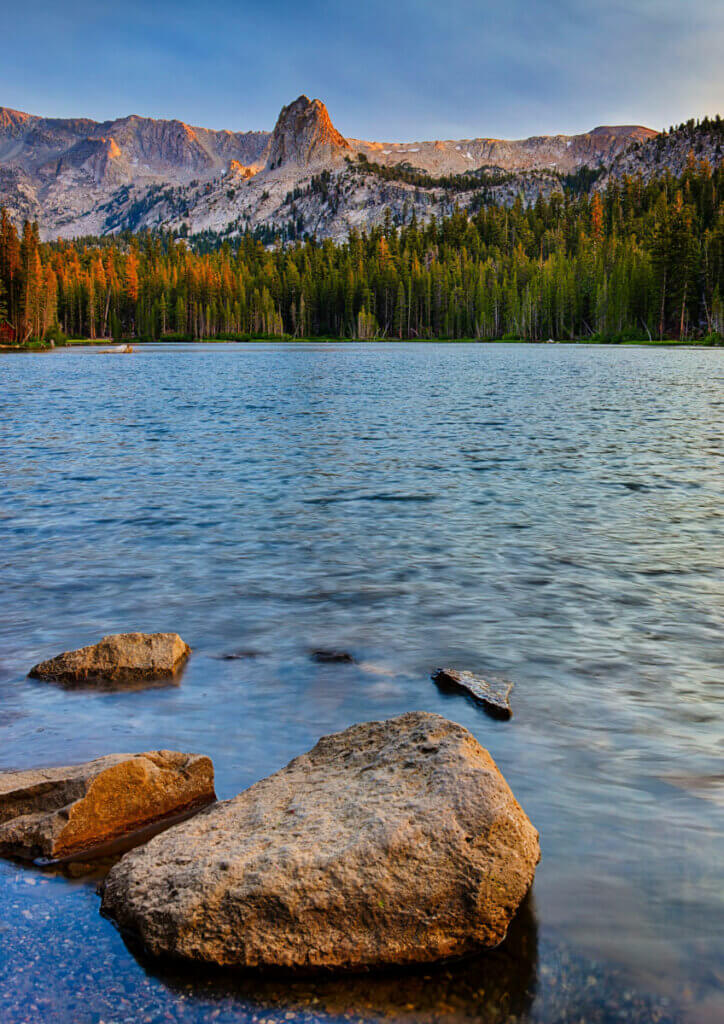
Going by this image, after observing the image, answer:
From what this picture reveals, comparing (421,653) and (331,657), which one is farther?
(421,653)

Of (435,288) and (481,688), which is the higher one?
(435,288)

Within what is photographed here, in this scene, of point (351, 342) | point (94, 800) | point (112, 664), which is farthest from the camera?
point (351, 342)

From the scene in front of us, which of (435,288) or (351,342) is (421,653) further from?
(435,288)

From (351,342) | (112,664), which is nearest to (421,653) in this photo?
(112,664)

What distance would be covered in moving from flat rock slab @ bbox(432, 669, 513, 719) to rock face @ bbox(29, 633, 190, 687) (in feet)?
8.92

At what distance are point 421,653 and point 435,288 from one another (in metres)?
166

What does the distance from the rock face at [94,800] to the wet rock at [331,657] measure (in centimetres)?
288

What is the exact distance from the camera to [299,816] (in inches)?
179

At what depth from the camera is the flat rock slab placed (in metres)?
6.98

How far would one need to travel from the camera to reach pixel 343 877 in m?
4.00

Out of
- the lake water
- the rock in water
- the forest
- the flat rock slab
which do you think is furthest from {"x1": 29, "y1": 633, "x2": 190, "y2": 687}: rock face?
the forest

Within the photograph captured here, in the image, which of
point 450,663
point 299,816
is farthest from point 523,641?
point 299,816

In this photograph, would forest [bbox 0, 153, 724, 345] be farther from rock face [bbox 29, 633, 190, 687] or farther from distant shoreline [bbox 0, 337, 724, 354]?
rock face [bbox 29, 633, 190, 687]

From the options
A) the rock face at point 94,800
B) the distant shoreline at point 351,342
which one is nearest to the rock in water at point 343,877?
the rock face at point 94,800
